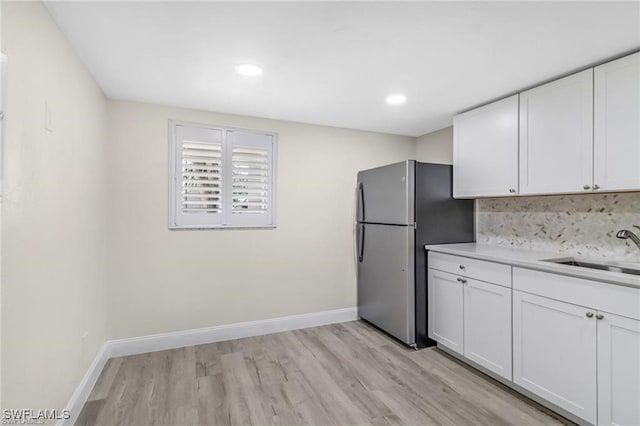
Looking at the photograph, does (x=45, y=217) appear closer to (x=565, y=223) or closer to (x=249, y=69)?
(x=249, y=69)

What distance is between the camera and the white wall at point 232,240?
9.05 feet

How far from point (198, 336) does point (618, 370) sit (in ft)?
10.0

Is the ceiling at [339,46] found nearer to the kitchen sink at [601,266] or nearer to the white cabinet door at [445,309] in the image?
the kitchen sink at [601,266]

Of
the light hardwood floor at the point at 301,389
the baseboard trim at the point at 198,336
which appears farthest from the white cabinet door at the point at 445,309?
the baseboard trim at the point at 198,336

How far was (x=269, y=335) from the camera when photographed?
3.23m

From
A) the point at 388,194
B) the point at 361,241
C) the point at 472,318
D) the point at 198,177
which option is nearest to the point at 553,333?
the point at 472,318

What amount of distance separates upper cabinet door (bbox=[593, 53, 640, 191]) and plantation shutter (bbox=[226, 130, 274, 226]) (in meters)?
2.62

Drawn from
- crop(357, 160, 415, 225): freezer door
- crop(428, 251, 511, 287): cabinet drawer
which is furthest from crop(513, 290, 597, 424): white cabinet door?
crop(357, 160, 415, 225): freezer door

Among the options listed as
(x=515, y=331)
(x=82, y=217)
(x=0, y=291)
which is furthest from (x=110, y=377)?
(x=515, y=331)

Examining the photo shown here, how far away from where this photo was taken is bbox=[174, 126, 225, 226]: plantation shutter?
292 centimetres

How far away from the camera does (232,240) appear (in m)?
3.12

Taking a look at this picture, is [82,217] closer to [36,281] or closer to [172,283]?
[36,281]

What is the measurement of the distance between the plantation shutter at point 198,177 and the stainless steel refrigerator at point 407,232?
159cm

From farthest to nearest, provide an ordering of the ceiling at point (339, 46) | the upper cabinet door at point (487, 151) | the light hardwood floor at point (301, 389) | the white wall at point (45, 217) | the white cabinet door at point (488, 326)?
the upper cabinet door at point (487, 151), the white cabinet door at point (488, 326), the light hardwood floor at point (301, 389), the ceiling at point (339, 46), the white wall at point (45, 217)
